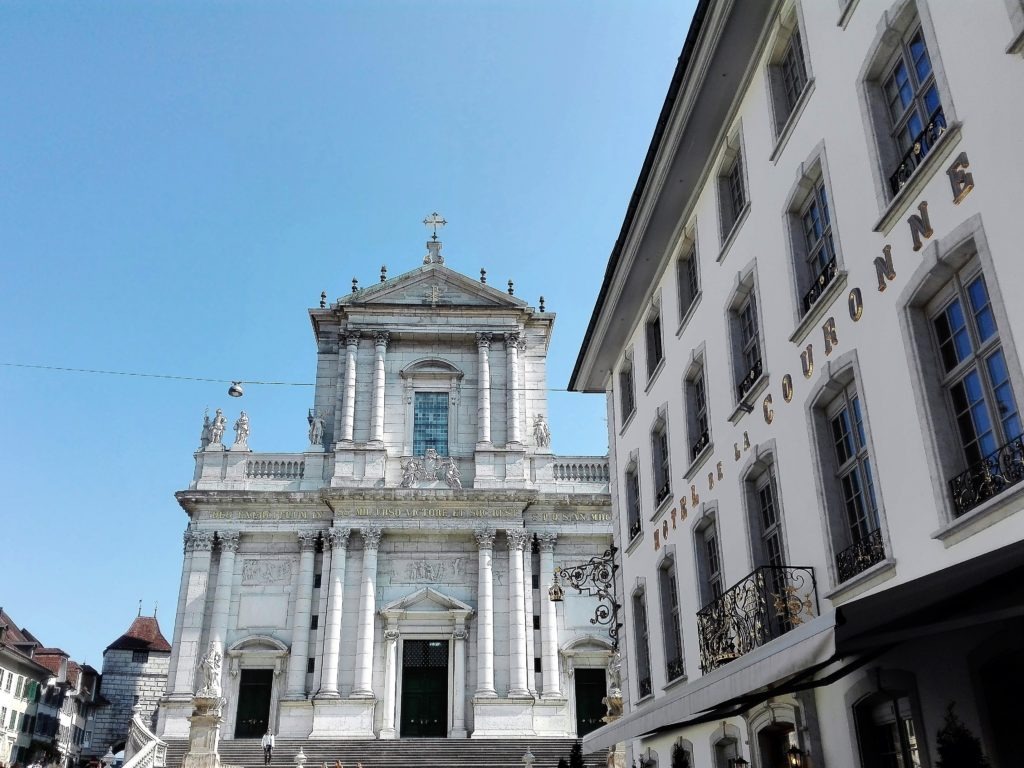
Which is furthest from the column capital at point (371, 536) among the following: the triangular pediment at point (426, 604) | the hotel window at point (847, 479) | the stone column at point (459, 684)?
the hotel window at point (847, 479)

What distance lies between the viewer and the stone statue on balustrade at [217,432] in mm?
40281

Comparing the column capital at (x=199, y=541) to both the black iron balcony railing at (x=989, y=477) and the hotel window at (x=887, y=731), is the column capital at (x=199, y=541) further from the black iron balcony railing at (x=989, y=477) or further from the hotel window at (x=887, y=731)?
the black iron balcony railing at (x=989, y=477)

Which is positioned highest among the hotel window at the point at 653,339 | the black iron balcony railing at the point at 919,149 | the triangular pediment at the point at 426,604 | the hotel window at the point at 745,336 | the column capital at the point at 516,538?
the column capital at the point at 516,538

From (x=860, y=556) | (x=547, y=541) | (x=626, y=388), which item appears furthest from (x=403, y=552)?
(x=860, y=556)

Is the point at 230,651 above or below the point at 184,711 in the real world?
above

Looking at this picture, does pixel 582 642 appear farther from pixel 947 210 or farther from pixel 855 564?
pixel 947 210

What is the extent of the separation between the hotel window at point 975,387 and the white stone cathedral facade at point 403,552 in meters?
29.0

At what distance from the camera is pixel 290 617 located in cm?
3738

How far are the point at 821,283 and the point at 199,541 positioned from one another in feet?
105

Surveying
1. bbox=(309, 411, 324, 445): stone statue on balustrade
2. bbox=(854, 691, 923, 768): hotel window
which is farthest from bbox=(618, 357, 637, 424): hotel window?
bbox=(309, 411, 324, 445): stone statue on balustrade

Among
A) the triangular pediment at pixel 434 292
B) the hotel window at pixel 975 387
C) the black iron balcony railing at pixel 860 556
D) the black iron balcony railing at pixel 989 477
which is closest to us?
the black iron balcony railing at pixel 989 477

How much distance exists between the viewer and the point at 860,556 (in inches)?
404

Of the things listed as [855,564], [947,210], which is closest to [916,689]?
[855,564]

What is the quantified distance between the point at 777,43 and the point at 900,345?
608 cm
